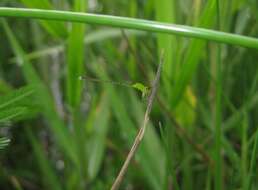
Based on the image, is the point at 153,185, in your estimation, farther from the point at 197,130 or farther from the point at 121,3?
the point at 121,3

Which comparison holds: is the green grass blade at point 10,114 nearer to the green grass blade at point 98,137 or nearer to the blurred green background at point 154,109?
the blurred green background at point 154,109

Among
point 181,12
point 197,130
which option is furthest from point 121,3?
point 197,130

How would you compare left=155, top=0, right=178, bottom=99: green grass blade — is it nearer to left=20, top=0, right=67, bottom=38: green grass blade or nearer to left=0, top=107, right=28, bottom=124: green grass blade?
left=20, top=0, right=67, bottom=38: green grass blade

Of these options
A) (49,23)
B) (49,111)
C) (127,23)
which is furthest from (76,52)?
(127,23)

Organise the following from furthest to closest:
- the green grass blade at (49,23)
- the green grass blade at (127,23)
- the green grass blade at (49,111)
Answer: the green grass blade at (49,111)
the green grass blade at (49,23)
the green grass blade at (127,23)

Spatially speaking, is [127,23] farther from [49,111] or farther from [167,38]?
[49,111]

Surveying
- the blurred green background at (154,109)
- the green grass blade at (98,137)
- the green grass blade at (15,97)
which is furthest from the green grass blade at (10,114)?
the green grass blade at (98,137)

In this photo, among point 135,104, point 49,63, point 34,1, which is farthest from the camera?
point 49,63

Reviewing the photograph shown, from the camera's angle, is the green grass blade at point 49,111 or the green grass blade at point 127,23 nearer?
the green grass blade at point 127,23
